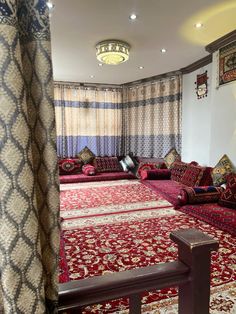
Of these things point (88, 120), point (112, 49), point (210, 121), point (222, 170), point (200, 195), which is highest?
point (112, 49)

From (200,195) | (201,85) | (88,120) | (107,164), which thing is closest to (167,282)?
(200,195)

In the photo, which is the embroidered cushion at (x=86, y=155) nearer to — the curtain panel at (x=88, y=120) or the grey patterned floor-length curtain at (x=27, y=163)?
the curtain panel at (x=88, y=120)

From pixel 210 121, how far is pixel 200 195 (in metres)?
1.58

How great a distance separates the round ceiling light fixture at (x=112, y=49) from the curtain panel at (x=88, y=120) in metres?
2.88

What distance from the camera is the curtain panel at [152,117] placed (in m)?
5.62

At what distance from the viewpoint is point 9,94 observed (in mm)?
512

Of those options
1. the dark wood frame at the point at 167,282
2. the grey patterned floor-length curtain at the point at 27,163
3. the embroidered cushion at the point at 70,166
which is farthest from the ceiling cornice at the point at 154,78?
the grey patterned floor-length curtain at the point at 27,163

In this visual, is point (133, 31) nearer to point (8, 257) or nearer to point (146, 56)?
point (146, 56)

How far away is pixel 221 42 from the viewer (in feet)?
12.0

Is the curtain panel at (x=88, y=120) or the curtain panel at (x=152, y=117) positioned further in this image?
the curtain panel at (x=88, y=120)

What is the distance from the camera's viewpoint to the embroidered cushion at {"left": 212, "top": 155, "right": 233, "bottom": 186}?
3.63 metres

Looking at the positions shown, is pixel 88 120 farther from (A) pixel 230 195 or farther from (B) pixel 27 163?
(B) pixel 27 163

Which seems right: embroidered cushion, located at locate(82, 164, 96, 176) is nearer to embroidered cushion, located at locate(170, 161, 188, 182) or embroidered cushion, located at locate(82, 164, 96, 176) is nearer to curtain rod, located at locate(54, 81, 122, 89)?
embroidered cushion, located at locate(170, 161, 188, 182)

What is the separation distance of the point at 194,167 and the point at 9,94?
4293mm
